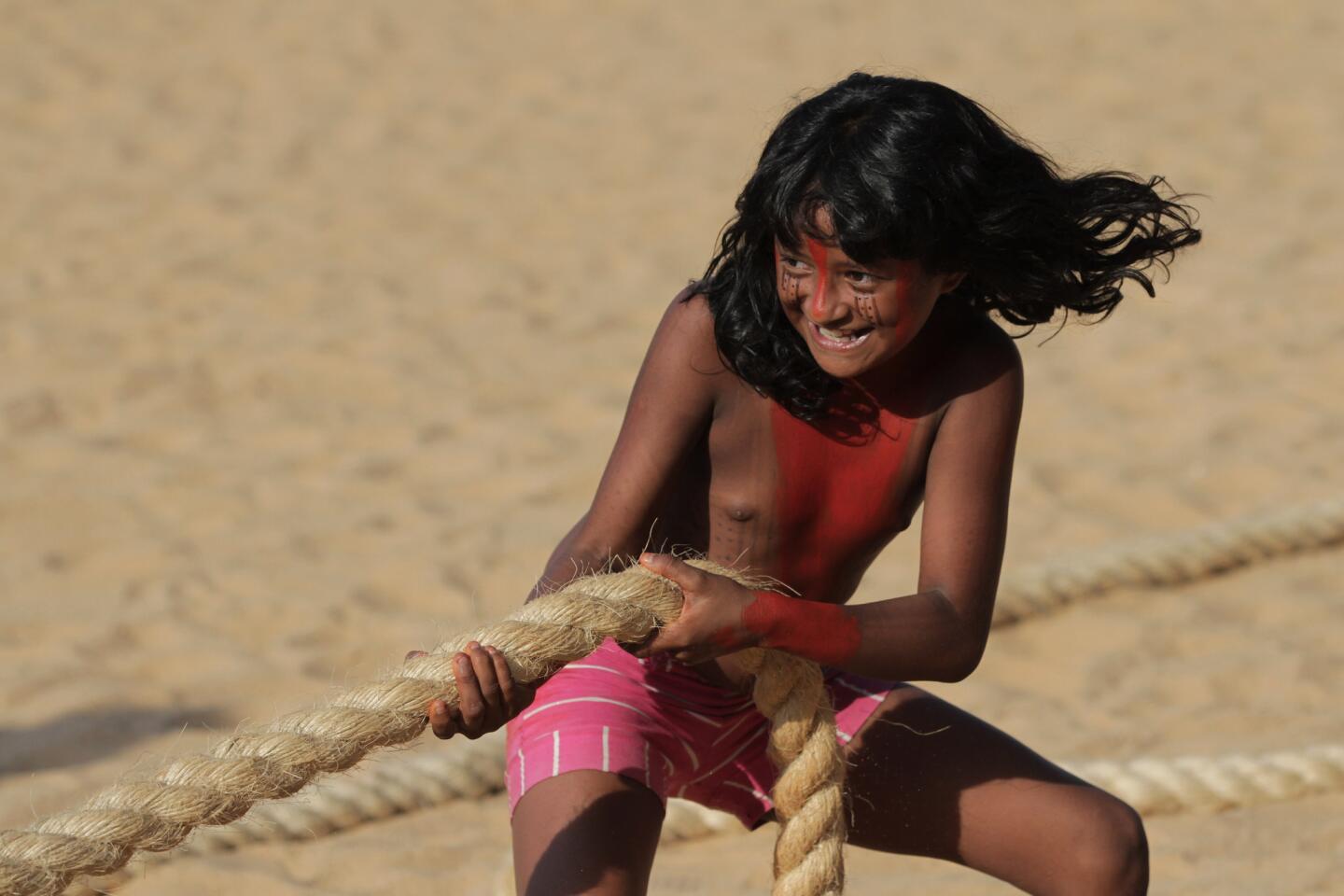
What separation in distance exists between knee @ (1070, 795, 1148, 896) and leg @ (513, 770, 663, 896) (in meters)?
0.48

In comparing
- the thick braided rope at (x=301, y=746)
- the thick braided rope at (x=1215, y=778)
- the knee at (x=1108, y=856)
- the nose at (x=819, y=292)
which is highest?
the nose at (x=819, y=292)

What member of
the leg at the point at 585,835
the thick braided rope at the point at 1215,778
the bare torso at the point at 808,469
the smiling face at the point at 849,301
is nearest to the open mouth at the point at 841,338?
the smiling face at the point at 849,301

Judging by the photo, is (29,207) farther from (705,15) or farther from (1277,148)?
(1277,148)

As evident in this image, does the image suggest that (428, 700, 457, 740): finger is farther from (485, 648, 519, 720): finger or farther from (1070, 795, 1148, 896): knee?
(1070, 795, 1148, 896): knee

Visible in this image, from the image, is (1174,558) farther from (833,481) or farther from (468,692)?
(468,692)

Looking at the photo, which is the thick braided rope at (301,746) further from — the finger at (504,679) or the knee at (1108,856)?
the knee at (1108,856)

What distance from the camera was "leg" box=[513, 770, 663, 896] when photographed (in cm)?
178

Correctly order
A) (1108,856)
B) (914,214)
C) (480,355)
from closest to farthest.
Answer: (914,214) < (1108,856) < (480,355)

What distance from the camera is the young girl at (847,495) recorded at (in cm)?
175

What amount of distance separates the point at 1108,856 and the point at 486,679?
0.75m

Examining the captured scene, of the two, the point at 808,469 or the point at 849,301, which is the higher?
the point at 849,301

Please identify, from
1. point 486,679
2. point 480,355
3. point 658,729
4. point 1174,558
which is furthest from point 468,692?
point 480,355

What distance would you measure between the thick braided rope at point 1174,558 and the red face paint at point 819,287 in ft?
6.51

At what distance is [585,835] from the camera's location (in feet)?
5.94
